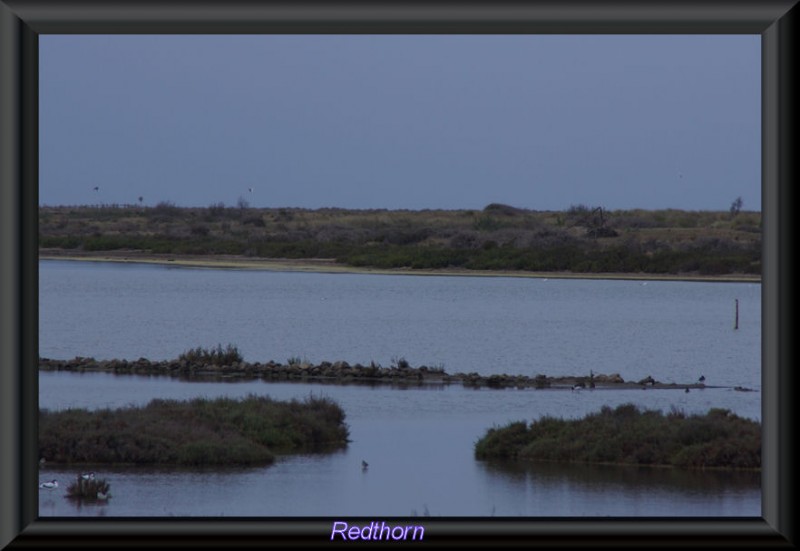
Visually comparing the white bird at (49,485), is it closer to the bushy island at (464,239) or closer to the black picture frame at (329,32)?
the black picture frame at (329,32)

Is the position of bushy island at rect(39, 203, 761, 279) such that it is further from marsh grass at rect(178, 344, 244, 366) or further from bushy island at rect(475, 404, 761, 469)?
bushy island at rect(475, 404, 761, 469)

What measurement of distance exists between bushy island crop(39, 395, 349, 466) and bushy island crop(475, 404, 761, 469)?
2.47 m

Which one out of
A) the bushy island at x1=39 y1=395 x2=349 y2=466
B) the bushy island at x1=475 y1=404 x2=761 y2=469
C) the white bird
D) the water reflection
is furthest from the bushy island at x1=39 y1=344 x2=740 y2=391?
the white bird

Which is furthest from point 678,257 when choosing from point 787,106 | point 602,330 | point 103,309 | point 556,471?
point 787,106

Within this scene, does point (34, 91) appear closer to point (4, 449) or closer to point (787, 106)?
point (4, 449)

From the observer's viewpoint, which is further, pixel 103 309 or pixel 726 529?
pixel 103 309

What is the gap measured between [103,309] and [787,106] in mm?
43034

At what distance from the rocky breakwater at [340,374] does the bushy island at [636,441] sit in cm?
903

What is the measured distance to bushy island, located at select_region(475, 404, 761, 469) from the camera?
47.2ft

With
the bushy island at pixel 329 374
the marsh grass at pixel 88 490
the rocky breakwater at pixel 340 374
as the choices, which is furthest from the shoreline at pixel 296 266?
the marsh grass at pixel 88 490

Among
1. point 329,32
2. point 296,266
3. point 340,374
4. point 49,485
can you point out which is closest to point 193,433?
point 49,485

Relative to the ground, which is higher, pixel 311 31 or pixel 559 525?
pixel 311 31

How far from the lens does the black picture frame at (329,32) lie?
5.19 metres
